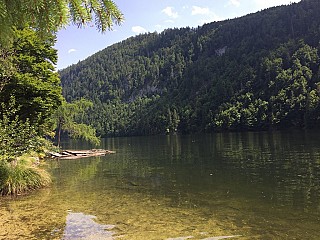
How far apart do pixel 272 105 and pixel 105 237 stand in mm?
147434

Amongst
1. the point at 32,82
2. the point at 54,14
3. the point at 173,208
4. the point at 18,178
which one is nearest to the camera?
the point at 54,14

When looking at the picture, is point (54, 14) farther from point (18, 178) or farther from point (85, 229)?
point (18, 178)

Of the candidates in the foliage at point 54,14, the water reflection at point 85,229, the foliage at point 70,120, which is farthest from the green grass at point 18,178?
the foliage at point 70,120

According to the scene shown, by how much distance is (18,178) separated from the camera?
1798 cm

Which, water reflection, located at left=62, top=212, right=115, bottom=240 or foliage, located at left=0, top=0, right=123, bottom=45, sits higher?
foliage, located at left=0, top=0, right=123, bottom=45

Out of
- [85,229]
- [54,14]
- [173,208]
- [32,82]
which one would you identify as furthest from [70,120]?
[54,14]

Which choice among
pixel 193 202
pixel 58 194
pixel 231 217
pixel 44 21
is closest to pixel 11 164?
pixel 58 194

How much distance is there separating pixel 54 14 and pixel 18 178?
55.9ft

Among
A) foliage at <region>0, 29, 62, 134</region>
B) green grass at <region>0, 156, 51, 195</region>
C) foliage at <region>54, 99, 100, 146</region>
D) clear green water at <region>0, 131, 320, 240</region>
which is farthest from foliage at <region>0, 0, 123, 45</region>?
foliage at <region>54, 99, 100, 146</region>

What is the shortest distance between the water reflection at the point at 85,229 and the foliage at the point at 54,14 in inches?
331

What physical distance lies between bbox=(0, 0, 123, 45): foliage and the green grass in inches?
629

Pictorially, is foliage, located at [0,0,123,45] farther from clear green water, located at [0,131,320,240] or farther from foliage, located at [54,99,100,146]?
foliage, located at [54,99,100,146]

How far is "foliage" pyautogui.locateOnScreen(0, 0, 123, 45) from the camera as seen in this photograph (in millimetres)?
2863

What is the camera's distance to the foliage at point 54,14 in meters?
2.86
